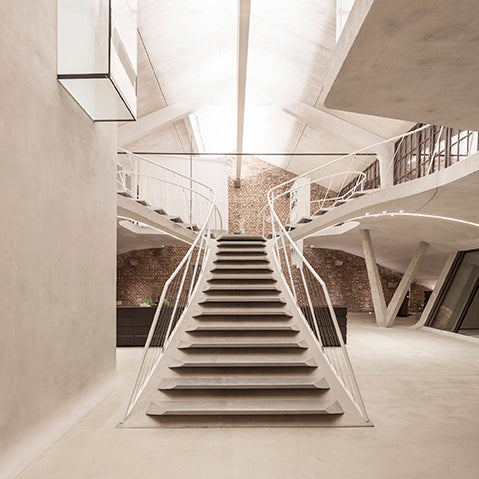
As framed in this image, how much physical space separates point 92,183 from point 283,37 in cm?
712

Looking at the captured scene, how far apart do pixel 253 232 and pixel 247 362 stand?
1327cm

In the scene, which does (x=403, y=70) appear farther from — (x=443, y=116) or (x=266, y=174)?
(x=266, y=174)

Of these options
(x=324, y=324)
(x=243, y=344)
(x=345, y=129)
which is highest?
(x=345, y=129)

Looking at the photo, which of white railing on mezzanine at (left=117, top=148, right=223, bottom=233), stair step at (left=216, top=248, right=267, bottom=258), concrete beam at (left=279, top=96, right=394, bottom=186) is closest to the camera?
stair step at (left=216, top=248, right=267, bottom=258)

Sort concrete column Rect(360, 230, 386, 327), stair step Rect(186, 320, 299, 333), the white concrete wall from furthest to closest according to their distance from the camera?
concrete column Rect(360, 230, 386, 327), stair step Rect(186, 320, 299, 333), the white concrete wall

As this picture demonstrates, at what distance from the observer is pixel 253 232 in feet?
57.6

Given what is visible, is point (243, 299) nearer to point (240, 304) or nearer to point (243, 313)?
point (240, 304)

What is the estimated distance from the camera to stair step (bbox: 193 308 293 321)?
521 cm

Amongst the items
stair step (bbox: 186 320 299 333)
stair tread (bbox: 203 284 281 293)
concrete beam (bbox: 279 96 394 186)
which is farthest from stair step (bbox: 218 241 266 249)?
concrete beam (bbox: 279 96 394 186)

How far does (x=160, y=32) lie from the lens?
9.33 m

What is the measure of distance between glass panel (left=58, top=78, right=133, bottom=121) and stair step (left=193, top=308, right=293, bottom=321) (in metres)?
2.43

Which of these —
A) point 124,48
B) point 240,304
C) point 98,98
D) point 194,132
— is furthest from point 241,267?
point 194,132

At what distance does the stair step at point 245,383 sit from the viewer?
4.05 meters

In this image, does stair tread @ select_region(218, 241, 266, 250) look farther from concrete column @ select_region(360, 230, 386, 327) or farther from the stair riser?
concrete column @ select_region(360, 230, 386, 327)
